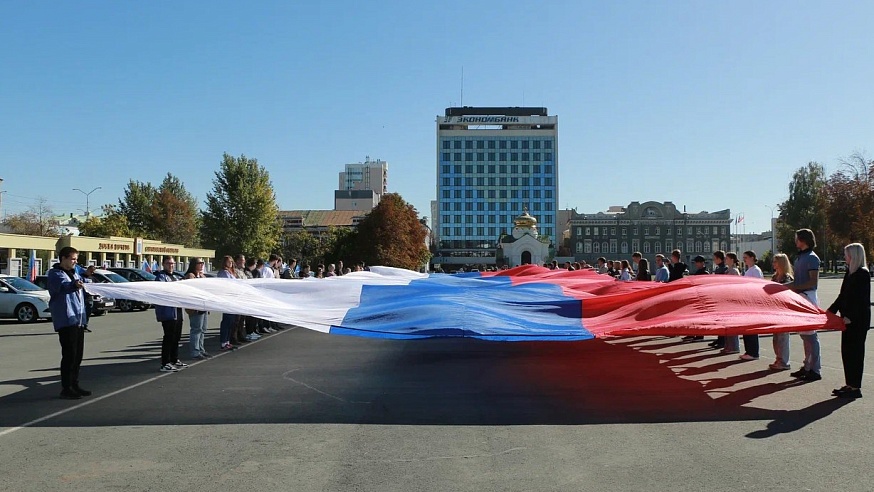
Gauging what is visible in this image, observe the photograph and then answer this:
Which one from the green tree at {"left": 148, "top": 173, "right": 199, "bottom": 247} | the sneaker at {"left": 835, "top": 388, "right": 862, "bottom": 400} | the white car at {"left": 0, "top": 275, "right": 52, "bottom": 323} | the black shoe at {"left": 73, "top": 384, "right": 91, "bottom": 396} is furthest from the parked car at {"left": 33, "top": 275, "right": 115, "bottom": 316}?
the green tree at {"left": 148, "top": 173, "right": 199, "bottom": 247}

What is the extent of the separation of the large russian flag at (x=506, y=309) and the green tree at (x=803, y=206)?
351ft

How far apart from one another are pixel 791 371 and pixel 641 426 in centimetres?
531

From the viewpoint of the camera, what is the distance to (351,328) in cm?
1016

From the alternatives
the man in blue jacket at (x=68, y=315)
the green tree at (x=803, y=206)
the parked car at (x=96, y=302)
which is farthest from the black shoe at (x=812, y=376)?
the green tree at (x=803, y=206)

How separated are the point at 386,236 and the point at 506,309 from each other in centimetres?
7089

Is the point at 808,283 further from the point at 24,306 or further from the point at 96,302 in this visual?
the point at 96,302

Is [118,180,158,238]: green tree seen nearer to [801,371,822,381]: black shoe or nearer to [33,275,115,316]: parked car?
[33,275,115,316]: parked car

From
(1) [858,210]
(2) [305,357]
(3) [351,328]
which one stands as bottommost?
(2) [305,357]

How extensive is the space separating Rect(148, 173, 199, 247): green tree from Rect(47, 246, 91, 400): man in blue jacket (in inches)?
3536

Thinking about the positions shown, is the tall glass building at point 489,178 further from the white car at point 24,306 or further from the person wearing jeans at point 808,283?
the person wearing jeans at point 808,283

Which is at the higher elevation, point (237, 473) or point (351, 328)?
point (351, 328)

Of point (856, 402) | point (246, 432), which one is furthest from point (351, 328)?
point (856, 402)

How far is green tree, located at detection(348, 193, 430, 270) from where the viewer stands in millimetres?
81625

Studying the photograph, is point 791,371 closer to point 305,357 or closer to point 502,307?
point 502,307
